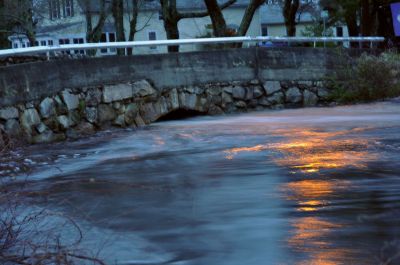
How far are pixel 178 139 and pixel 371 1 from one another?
19.6m

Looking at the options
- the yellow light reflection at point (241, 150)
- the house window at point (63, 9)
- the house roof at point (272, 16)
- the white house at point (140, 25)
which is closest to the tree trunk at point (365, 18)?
the yellow light reflection at point (241, 150)

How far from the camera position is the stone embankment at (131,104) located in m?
10.5

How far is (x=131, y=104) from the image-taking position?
12766mm

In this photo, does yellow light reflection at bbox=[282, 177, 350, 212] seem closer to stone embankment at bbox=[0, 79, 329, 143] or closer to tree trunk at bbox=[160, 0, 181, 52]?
stone embankment at bbox=[0, 79, 329, 143]

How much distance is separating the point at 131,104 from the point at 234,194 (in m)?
7.03

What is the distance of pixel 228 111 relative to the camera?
49.0 ft

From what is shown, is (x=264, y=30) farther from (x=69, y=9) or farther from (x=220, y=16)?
(x=220, y=16)

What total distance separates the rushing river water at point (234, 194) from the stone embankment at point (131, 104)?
0.66 m

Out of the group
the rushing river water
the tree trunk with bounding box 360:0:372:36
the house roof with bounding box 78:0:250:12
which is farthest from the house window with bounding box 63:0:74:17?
the rushing river water

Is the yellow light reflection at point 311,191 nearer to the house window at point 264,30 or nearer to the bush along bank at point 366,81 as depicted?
the bush along bank at point 366,81

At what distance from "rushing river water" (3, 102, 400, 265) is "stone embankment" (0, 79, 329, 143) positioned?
26.0 inches

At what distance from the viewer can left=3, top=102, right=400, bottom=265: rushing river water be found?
4473 mm

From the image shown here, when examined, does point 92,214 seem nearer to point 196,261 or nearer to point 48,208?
point 48,208

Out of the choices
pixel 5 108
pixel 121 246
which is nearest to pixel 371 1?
pixel 5 108
